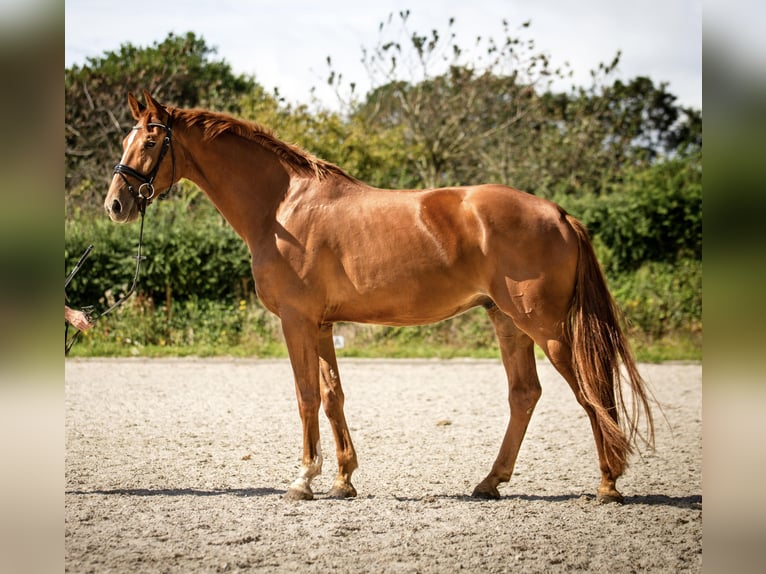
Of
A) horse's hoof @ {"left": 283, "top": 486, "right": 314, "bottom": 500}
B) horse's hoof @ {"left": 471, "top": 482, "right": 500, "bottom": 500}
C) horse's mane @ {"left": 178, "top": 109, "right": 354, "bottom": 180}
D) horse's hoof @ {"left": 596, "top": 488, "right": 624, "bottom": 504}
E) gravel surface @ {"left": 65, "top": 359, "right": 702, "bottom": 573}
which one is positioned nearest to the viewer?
gravel surface @ {"left": 65, "top": 359, "right": 702, "bottom": 573}

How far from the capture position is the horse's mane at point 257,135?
480 cm

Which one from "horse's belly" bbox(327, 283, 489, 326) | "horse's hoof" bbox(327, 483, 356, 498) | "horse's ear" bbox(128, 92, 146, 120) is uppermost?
"horse's ear" bbox(128, 92, 146, 120)

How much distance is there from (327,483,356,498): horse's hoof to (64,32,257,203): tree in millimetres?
12789

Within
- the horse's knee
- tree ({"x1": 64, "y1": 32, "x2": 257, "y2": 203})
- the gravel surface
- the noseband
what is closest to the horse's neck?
the noseband

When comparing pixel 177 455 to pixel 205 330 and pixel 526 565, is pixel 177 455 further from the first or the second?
pixel 205 330

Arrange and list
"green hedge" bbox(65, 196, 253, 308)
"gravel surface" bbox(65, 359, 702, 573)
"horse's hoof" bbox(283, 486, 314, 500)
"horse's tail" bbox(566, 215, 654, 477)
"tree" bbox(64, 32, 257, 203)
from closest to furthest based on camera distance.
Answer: "gravel surface" bbox(65, 359, 702, 573), "horse's tail" bbox(566, 215, 654, 477), "horse's hoof" bbox(283, 486, 314, 500), "green hedge" bbox(65, 196, 253, 308), "tree" bbox(64, 32, 257, 203)

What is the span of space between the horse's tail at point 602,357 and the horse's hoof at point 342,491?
159cm

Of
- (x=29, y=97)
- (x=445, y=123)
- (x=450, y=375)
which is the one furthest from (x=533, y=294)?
(x=445, y=123)

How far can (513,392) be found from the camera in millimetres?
4801

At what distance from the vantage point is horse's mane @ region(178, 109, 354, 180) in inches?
189

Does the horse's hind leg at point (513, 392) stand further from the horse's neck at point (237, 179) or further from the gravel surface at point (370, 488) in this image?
the horse's neck at point (237, 179)

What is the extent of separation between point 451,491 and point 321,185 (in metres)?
2.20

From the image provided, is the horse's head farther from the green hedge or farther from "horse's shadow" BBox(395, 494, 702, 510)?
the green hedge

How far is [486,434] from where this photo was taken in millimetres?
6855
